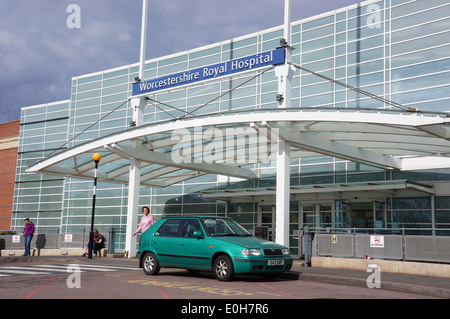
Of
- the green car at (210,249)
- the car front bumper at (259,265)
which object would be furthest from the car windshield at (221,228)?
the car front bumper at (259,265)

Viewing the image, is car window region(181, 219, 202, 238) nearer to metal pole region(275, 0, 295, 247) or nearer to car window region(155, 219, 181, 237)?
car window region(155, 219, 181, 237)

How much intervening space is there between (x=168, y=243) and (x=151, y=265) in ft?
2.61

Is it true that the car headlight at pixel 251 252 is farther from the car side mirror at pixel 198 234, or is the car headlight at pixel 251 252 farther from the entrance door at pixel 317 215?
the entrance door at pixel 317 215

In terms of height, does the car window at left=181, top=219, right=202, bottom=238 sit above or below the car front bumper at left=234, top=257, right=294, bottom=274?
above

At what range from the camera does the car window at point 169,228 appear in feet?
43.3

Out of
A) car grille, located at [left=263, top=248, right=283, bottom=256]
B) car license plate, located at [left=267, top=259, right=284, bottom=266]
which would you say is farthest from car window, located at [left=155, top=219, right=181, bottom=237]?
car license plate, located at [left=267, top=259, right=284, bottom=266]

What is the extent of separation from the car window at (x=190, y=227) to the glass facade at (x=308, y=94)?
9342 mm

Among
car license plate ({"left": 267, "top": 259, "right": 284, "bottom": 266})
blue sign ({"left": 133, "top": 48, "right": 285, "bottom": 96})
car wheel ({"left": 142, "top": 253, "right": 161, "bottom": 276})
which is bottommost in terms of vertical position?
car wheel ({"left": 142, "top": 253, "right": 161, "bottom": 276})

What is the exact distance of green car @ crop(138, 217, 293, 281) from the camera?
11.6 metres

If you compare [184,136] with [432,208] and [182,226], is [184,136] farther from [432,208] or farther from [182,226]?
[432,208]

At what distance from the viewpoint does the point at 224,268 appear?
11.8m

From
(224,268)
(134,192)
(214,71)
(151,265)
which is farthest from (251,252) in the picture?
(134,192)

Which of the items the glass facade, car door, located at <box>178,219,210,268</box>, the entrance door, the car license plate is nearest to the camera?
the car license plate

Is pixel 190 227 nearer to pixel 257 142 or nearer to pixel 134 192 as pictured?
pixel 257 142
